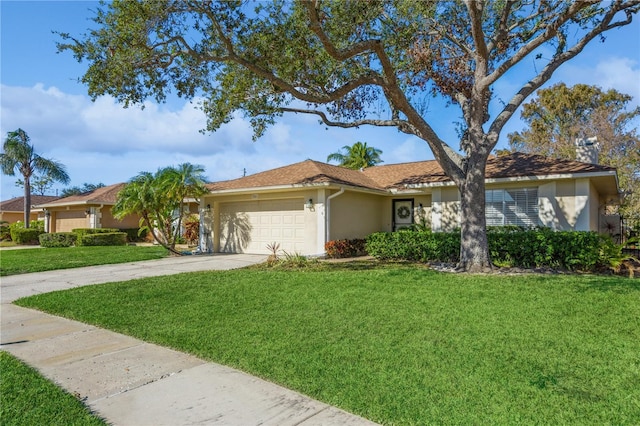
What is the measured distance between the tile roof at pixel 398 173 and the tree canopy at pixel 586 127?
12.6m

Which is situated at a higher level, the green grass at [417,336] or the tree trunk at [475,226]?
the tree trunk at [475,226]

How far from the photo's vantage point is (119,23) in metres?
8.99

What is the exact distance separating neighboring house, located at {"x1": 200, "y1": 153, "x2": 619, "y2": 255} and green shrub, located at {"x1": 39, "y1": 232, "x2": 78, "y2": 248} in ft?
35.2

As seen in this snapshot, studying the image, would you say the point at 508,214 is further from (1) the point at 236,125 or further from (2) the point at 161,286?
(2) the point at 161,286

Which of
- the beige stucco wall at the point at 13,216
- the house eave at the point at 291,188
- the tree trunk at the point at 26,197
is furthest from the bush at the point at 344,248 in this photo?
the beige stucco wall at the point at 13,216

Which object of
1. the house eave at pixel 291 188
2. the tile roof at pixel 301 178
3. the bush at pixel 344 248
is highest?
the tile roof at pixel 301 178

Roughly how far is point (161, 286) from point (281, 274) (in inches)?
119

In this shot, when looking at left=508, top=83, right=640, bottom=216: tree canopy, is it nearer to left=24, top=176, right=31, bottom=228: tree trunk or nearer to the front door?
the front door

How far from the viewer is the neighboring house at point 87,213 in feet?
89.1

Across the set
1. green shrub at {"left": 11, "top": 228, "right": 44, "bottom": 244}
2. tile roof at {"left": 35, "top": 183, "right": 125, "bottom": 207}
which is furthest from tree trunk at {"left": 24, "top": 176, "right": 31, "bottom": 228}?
tile roof at {"left": 35, "top": 183, "right": 125, "bottom": 207}

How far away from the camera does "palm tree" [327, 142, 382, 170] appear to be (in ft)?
113

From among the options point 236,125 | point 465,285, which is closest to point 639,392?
point 465,285

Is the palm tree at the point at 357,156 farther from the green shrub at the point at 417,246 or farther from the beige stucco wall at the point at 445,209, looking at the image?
the green shrub at the point at 417,246

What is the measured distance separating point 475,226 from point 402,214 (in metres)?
7.36
